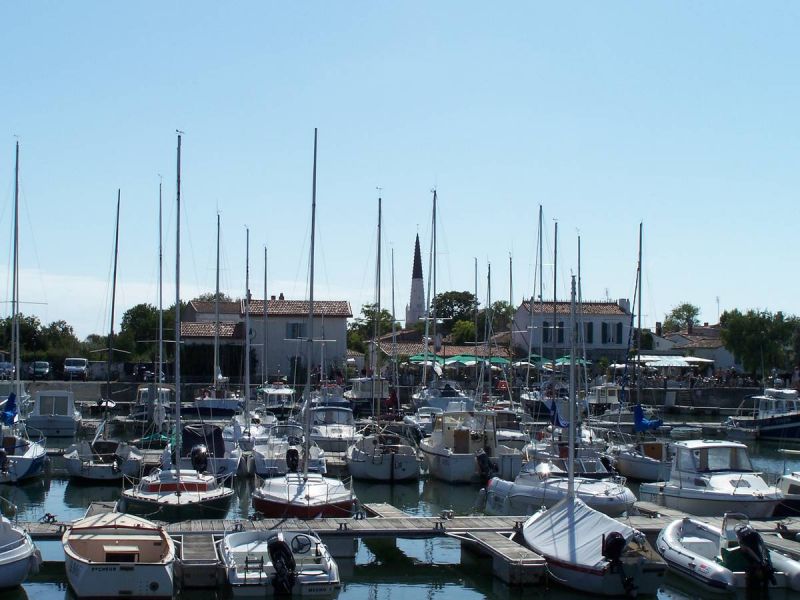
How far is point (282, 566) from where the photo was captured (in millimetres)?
20500

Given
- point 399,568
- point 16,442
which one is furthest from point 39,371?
point 399,568

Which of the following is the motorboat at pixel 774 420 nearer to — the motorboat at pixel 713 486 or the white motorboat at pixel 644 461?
the white motorboat at pixel 644 461

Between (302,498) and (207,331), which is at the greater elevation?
(207,331)

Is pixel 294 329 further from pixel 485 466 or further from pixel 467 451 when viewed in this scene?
pixel 485 466

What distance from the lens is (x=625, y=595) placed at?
20.9 metres

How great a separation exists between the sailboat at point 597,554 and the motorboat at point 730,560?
5.36 feet

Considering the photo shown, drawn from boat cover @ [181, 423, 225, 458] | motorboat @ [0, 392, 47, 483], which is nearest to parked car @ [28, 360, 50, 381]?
motorboat @ [0, 392, 47, 483]

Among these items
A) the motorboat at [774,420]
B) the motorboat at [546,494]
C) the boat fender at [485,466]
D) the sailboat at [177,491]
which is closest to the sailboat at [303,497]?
the sailboat at [177,491]

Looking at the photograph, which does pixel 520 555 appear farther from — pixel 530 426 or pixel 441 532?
pixel 530 426

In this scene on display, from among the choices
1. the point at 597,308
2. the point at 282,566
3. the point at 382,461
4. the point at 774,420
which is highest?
the point at 597,308

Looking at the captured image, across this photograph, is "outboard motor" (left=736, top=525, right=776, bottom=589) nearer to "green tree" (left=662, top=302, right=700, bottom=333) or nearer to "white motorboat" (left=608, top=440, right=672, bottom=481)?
"white motorboat" (left=608, top=440, right=672, bottom=481)

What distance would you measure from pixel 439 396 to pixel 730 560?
124ft

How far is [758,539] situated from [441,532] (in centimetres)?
736

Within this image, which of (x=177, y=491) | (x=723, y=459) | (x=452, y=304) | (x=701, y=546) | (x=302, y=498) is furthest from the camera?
(x=452, y=304)
